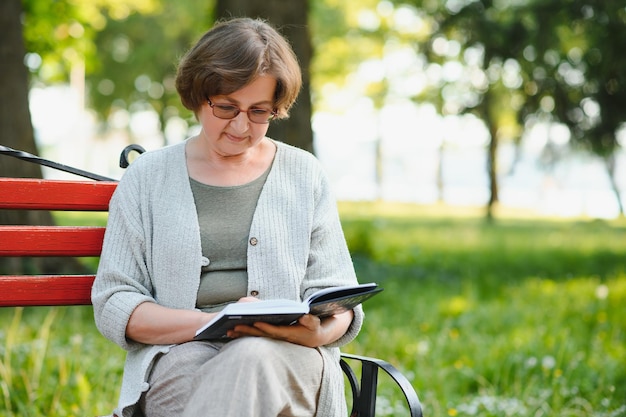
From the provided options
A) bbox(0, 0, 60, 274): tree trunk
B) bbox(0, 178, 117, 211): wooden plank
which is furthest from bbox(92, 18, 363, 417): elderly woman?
bbox(0, 0, 60, 274): tree trunk

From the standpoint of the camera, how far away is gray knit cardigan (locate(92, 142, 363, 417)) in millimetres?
2521

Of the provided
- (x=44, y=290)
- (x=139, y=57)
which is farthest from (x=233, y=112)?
(x=139, y=57)

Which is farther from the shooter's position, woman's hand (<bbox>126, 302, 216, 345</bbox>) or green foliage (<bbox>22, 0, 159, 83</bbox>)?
green foliage (<bbox>22, 0, 159, 83</bbox>)

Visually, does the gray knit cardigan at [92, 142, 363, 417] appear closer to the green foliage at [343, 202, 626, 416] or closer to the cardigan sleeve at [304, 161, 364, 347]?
the cardigan sleeve at [304, 161, 364, 347]

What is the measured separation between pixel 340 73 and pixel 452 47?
15940 mm

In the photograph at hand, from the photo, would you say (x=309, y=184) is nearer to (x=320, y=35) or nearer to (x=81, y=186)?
(x=81, y=186)

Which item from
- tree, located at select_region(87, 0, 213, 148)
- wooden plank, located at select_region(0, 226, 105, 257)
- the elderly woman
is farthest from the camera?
tree, located at select_region(87, 0, 213, 148)

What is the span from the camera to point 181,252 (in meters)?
2.60

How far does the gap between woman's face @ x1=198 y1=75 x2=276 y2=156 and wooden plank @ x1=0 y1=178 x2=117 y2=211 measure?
0.41 meters

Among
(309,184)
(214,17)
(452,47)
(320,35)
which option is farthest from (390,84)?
(309,184)

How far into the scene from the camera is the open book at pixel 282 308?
2.16 m

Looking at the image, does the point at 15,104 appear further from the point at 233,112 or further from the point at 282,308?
the point at 282,308

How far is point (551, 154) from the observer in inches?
658

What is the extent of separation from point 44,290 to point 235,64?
914mm
